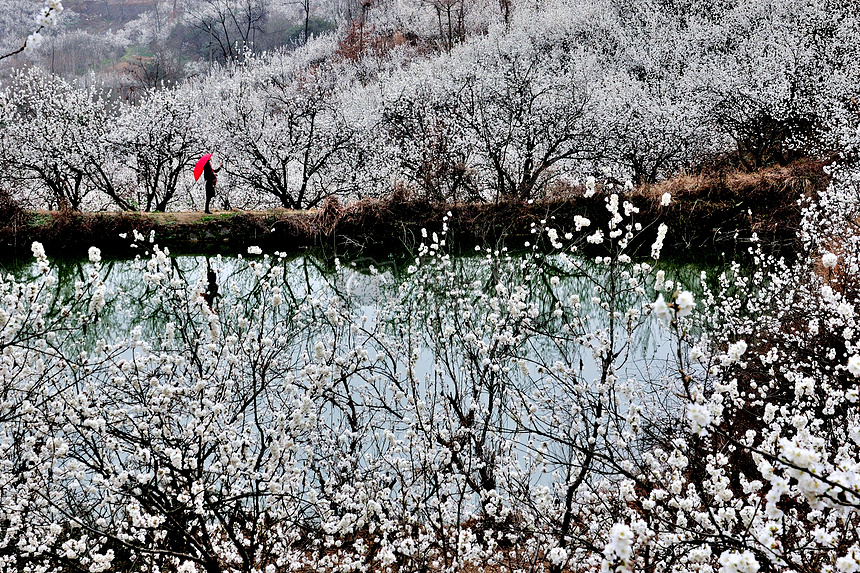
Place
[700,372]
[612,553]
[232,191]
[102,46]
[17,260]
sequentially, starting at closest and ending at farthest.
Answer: [612,553], [700,372], [17,260], [232,191], [102,46]

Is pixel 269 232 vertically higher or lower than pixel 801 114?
lower

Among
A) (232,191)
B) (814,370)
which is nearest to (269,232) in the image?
(232,191)

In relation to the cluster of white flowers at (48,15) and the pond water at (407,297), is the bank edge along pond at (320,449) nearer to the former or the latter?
the pond water at (407,297)

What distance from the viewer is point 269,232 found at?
15.4 metres

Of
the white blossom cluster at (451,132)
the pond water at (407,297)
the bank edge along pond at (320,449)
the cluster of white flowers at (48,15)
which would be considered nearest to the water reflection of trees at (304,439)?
the bank edge along pond at (320,449)

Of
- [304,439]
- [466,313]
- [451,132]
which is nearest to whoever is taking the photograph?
[304,439]

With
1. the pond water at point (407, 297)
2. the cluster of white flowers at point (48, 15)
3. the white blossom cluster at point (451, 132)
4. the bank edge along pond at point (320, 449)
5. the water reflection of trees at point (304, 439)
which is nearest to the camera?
the cluster of white flowers at point (48, 15)

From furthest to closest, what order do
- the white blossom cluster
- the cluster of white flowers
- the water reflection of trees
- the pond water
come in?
the white blossom cluster < the pond water < the water reflection of trees < the cluster of white flowers

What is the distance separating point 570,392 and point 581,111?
49.9 ft

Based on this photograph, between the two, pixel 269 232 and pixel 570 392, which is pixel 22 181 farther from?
pixel 570 392

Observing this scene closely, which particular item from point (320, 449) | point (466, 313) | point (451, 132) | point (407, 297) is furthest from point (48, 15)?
point (451, 132)

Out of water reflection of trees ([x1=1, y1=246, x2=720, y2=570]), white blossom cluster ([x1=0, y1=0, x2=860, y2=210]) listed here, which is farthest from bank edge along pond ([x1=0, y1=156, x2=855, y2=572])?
white blossom cluster ([x1=0, y1=0, x2=860, y2=210])

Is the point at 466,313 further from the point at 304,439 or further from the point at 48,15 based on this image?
the point at 48,15

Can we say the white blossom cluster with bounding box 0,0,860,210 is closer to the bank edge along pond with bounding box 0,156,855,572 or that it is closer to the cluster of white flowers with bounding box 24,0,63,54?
the bank edge along pond with bounding box 0,156,855,572
